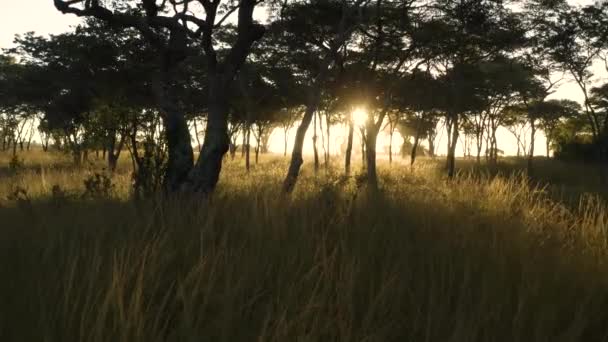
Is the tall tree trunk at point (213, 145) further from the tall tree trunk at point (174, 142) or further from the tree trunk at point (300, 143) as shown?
the tree trunk at point (300, 143)

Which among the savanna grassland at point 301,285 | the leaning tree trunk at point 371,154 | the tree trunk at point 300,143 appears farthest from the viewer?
the leaning tree trunk at point 371,154

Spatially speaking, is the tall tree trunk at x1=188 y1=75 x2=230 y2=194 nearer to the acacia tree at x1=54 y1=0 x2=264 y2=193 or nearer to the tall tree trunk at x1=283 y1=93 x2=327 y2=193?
the acacia tree at x1=54 y1=0 x2=264 y2=193

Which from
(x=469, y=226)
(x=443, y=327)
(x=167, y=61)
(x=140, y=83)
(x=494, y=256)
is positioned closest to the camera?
(x=443, y=327)

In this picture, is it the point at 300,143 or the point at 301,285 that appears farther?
the point at 300,143

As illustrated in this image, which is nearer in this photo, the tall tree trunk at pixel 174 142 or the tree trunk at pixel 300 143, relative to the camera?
the tall tree trunk at pixel 174 142

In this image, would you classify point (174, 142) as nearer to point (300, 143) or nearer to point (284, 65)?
point (300, 143)

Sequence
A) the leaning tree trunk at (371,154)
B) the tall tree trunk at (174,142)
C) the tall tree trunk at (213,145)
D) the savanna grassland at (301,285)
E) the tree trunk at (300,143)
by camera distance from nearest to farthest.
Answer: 1. the savanna grassland at (301,285)
2. the tall tree trunk at (213,145)
3. the tall tree trunk at (174,142)
4. the tree trunk at (300,143)
5. the leaning tree trunk at (371,154)

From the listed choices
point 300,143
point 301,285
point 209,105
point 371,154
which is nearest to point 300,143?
point 300,143

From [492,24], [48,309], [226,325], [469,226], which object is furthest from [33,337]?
[492,24]

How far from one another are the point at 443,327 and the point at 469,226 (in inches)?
83.4

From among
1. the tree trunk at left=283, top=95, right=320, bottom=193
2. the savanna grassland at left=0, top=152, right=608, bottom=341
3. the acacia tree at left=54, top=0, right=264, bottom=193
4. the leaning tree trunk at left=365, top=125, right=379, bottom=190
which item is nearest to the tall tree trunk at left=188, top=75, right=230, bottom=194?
the acacia tree at left=54, top=0, right=264, bottom=193

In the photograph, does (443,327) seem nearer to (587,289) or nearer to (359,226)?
(587,289)

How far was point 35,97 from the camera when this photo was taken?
27234 millimetres

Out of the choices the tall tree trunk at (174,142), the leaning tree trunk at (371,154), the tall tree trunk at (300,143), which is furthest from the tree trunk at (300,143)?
the leaning tree trunk at (371,154)
